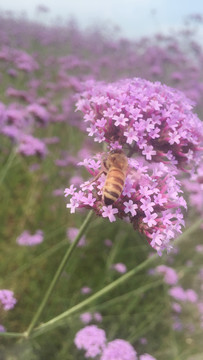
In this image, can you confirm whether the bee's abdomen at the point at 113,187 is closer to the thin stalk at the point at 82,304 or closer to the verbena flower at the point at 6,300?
the thin stalk at the point at 82,304

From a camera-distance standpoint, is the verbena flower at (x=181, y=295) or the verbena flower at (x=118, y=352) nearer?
the verbena flower at (x=118, y=352)

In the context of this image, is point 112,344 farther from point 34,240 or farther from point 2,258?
point 2,258

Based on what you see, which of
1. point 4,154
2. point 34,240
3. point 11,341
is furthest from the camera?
point 4,154

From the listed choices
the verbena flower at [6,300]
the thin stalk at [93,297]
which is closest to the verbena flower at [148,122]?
the thin stalk at [93,297]

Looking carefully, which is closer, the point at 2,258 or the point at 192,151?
the point at 192,151

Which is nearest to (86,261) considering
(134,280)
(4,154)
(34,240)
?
(134,280)
